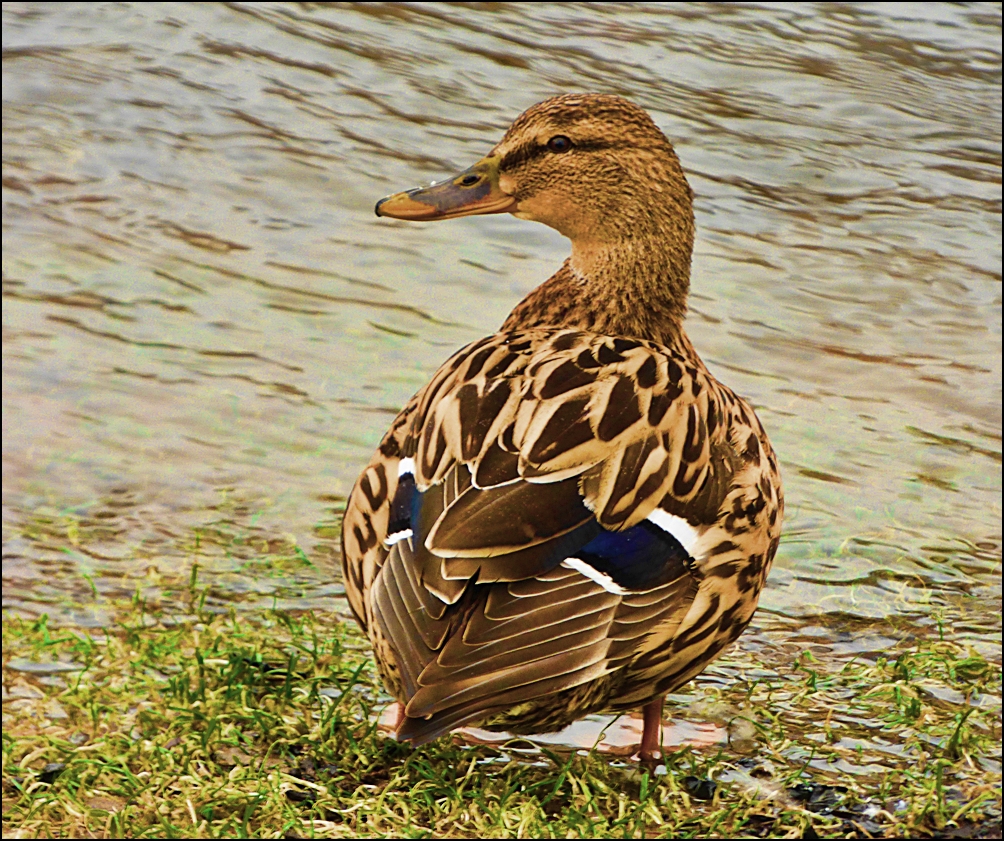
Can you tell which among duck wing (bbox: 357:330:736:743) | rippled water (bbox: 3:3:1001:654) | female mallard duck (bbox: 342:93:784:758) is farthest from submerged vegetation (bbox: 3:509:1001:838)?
duck wing (bbox: 357:330:736:743)

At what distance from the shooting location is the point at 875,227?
824 centimetres

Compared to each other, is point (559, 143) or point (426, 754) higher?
point (559, 143)

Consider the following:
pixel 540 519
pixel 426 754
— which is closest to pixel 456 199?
pixel 540 519

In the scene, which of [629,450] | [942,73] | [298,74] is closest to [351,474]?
[629,450]

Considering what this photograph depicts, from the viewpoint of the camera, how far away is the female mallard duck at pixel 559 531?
9.75 ft

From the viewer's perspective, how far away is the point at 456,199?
→ 4.23m

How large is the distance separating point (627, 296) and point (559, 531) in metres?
1.21

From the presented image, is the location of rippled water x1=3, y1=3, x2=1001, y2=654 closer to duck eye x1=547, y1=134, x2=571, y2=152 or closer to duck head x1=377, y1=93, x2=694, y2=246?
duck head x1=377, y1=93, x2=694, y2=246

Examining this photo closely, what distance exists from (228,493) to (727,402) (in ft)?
8.59

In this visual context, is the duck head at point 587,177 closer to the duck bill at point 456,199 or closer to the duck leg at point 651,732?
the duck bill at point 456,199

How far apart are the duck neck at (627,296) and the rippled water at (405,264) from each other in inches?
41.7

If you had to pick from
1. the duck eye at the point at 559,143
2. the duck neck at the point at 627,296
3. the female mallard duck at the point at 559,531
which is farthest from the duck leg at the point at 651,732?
the duck eye at the point at 559,143

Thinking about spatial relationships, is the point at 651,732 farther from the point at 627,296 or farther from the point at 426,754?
the point at 627,296

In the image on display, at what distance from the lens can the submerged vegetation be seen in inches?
134
